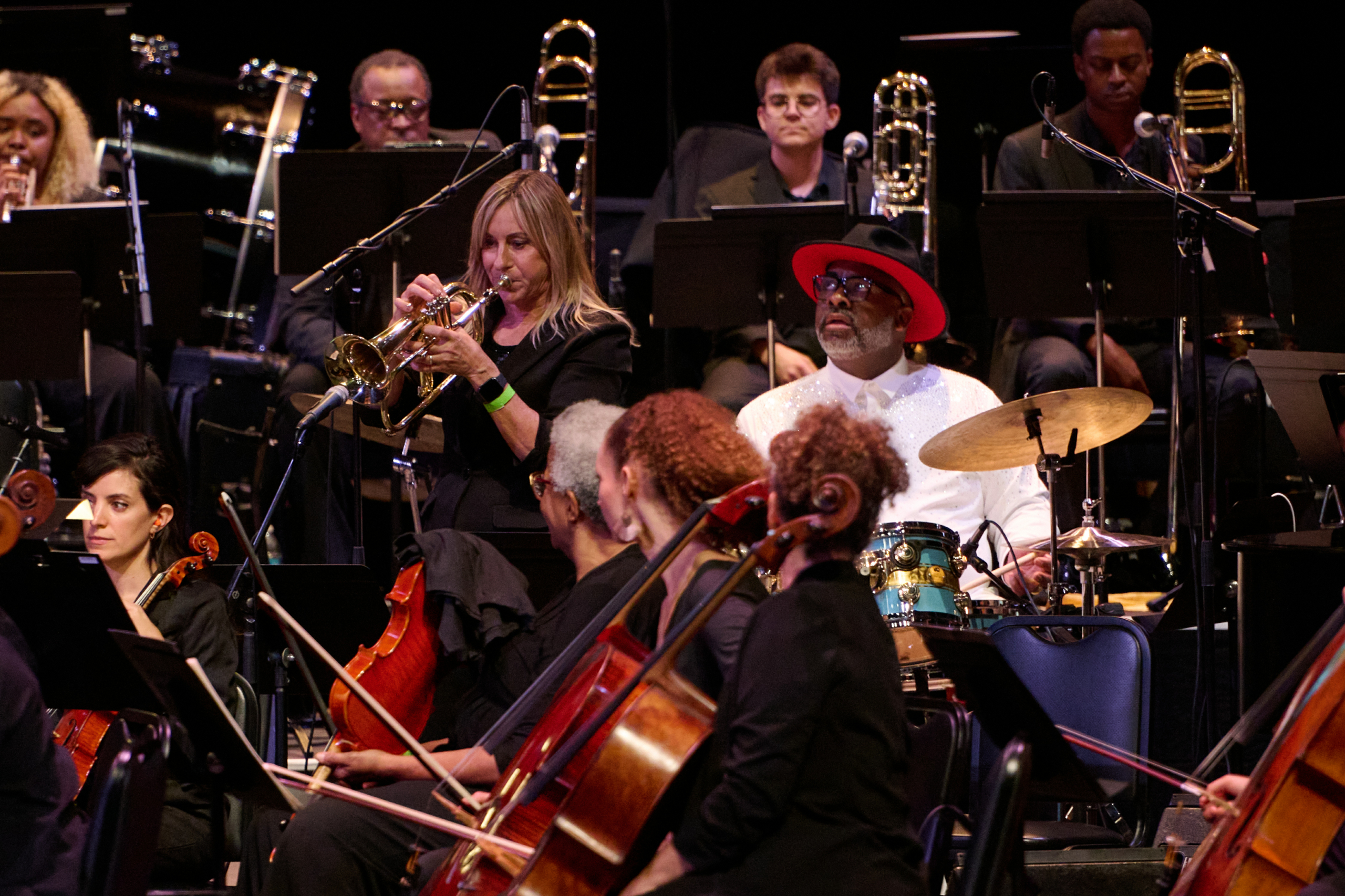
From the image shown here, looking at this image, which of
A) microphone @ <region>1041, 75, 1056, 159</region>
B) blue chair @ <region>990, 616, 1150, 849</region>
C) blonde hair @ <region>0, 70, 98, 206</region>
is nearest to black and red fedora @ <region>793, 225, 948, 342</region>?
microphone @ <region>1041, 75, 1056, 159</region>

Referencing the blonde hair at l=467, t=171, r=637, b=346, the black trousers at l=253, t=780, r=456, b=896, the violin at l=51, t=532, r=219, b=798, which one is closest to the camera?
the black trousers at l=253, t=780, r=456, b=896

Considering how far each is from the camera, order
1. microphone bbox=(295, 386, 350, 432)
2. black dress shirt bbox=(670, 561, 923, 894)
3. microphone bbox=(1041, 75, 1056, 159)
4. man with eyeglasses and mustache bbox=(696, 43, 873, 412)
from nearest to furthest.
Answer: black dress shirt bbox=(670, 561, 923, 894) < microphone bbox=(295, 386, 350, 432) < microphone bbox=(1041, 75, 1056, 159) < man with eyeglasses and mustache bbox=(696, 43, 873, 412)

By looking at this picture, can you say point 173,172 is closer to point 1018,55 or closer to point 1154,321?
point 1018,55

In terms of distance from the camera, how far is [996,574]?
4242 millimetres

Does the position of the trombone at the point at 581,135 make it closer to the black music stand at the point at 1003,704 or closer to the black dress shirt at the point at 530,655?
the black dress shirt at the point at 530,655

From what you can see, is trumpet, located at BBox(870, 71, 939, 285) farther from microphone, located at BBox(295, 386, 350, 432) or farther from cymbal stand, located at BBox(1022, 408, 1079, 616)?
microphone, located at BBox(295, 386, 350, 432)

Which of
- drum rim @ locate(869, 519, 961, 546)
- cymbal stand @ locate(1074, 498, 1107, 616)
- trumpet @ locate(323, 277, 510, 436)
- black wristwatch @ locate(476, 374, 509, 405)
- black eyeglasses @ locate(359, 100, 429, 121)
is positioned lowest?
cymbal stand @ locate(1074, 498, 1107, 616)

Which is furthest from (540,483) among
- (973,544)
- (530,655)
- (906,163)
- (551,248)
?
(906,163)

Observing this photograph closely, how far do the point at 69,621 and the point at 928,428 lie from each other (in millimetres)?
2814

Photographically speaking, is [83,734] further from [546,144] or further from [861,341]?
[546,144]

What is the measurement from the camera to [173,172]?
8.20 m

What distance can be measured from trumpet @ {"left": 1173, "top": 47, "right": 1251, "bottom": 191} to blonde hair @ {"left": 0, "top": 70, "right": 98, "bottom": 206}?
4639mm

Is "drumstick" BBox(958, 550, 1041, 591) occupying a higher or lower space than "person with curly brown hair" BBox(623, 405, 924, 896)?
lower

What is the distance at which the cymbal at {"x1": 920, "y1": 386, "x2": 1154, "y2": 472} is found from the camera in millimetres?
4074
